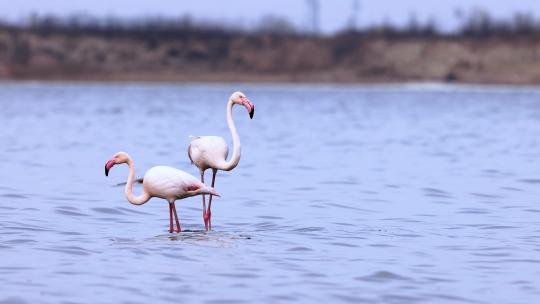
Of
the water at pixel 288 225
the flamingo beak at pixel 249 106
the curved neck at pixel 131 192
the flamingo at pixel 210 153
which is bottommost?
the water at pixel 288 225

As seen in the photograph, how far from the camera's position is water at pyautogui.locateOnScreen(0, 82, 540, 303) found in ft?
29.6

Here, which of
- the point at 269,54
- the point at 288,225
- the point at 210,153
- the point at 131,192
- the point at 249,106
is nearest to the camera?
the point at 131,192

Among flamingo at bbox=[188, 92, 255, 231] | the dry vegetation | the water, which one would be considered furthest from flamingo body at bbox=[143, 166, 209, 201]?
the dry vegetation

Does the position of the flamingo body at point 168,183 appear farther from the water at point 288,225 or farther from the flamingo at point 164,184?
the water at point 288,225

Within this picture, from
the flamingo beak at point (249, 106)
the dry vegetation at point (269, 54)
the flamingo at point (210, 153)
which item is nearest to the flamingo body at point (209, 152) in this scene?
the flamingo at point (210, 153)

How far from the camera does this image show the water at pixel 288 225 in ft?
29.6

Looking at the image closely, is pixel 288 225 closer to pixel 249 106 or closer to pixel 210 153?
pixel 210 153

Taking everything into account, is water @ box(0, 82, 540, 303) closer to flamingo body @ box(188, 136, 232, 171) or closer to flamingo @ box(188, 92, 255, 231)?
flamingo @ box(188, 92, 255, 231)

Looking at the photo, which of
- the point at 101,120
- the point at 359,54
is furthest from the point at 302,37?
the point at 101,120

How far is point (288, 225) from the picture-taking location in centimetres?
1260

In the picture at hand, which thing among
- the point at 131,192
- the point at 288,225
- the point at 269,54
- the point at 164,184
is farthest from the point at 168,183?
the point at 269,54

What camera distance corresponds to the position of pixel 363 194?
15.9 metres

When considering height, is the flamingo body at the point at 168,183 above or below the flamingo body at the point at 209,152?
below

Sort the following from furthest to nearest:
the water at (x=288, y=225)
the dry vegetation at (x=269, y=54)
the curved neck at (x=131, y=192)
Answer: the dry vegetation at (x=269, y=54), the curved neck at (x=131, y=192), the water at (x=288, y=225)
